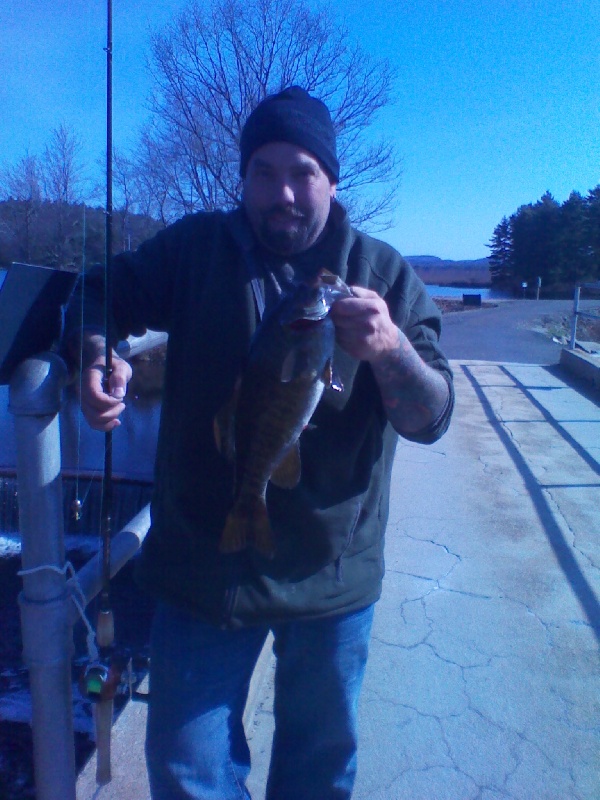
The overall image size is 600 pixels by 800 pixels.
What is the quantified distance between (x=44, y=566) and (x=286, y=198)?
1.13 metres

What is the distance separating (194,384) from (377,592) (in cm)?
84

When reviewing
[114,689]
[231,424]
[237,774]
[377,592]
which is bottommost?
[237,774]

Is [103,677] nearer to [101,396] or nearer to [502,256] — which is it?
[101,396]

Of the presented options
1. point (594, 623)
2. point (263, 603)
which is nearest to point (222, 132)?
point (594, 623)

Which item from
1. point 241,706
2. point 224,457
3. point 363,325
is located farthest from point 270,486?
point 241,706

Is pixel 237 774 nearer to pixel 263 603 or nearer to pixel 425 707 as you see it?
pixel 263 603

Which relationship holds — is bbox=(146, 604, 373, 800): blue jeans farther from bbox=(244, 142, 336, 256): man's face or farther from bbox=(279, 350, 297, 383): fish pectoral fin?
bbox=(244, 142, 336, 256): man's face

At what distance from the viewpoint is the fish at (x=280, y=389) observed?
152 centimetres

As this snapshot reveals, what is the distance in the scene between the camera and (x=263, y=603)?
1.90m

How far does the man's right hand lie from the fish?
24 cm

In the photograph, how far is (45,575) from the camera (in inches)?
67.7

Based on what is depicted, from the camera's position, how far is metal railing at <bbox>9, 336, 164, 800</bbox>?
5.36 ft

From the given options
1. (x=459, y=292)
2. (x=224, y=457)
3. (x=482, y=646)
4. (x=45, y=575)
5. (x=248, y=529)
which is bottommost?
(x=482, y=646)

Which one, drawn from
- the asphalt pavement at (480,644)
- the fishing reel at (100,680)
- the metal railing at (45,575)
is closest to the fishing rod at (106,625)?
the fishing reel at (100,680)
